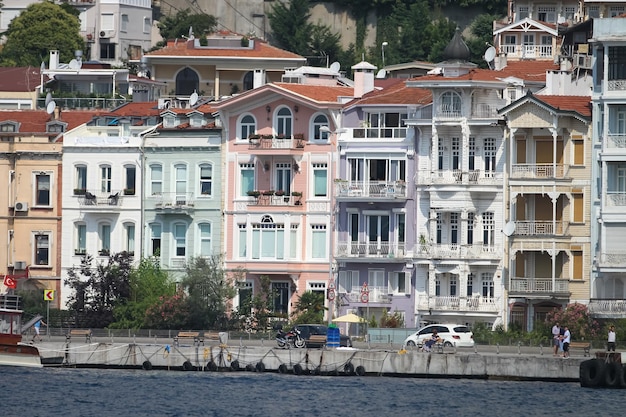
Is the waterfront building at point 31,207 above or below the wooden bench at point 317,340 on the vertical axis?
above

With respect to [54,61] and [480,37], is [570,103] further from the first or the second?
[54,61]

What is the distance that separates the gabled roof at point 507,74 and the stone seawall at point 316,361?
1488 cm

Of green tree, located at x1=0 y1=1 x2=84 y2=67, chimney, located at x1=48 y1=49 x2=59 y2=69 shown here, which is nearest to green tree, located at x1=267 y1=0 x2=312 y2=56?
green tree, located at x1=0 y1=1 x2=84 y2=67

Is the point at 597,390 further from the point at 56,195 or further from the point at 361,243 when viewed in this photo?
the point at 56,195

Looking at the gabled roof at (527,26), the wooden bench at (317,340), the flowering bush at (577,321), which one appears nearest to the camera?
the wooden bench at (317,340)

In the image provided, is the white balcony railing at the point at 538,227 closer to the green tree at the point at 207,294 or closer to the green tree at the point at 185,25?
the green tree at the point at 207,294

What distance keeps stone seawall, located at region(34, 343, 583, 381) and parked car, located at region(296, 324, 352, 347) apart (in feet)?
6.53

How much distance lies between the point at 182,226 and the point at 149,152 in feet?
12.8

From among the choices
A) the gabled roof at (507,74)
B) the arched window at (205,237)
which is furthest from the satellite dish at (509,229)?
the arched window at (205,237)

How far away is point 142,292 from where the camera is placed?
12169cm

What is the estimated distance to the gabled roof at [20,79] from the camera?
488ft

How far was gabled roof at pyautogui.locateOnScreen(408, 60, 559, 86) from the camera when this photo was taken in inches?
4651

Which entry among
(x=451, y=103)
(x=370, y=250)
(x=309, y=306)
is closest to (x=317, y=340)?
(x=309, y=306)

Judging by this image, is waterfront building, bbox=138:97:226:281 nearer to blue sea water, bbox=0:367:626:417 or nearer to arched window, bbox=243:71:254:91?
blue sea water, bbox=0:367:626:417
